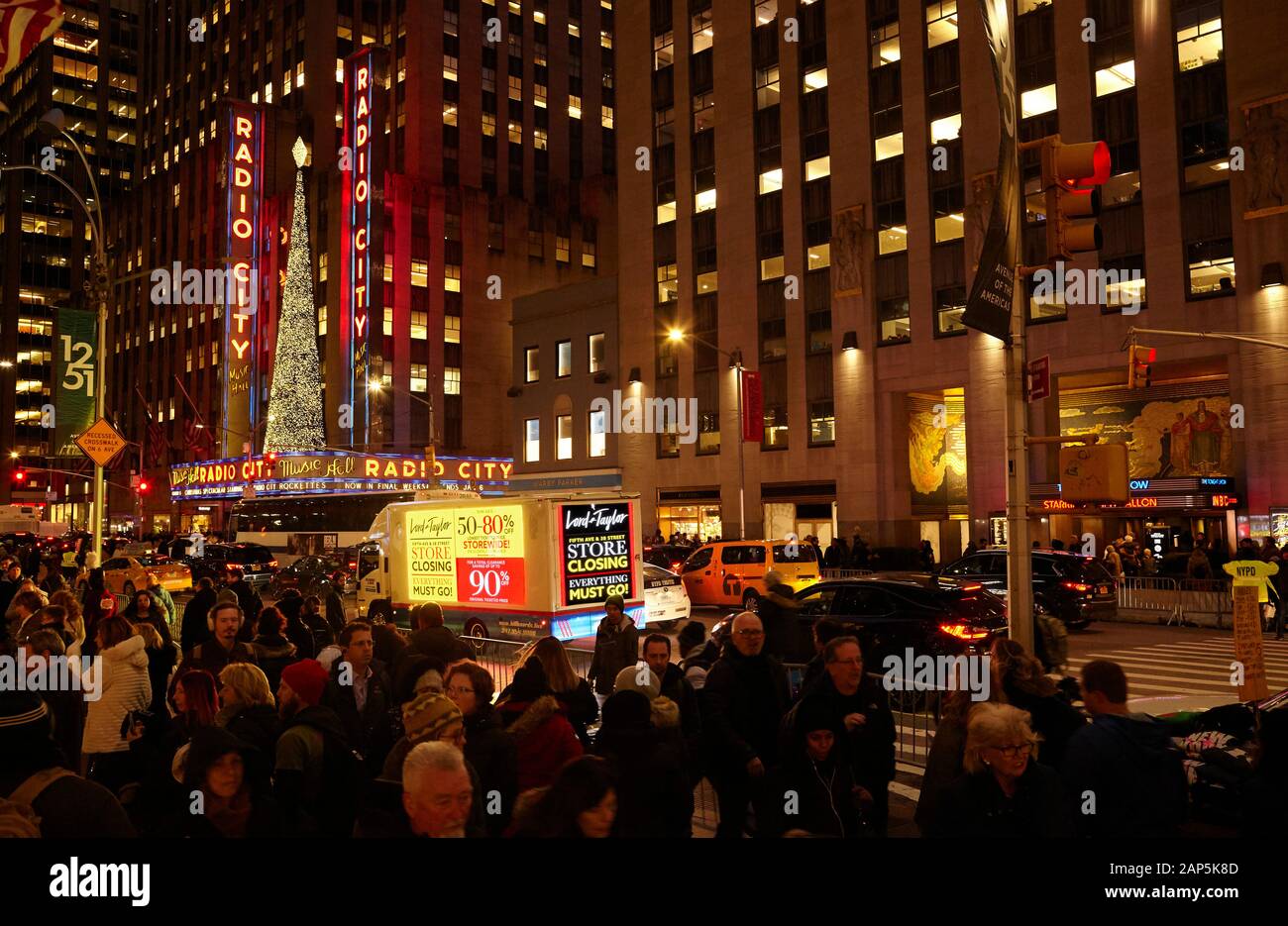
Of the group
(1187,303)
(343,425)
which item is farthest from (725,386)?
(343,425)

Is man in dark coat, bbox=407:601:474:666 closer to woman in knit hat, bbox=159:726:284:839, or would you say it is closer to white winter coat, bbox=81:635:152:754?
white winter coat, bbox=81:635:152:754

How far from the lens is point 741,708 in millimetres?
6801

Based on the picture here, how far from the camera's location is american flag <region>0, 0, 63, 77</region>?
9797mm

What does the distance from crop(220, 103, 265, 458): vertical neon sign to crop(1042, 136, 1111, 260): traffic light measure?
65693 millimetres

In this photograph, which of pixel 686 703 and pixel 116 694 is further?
pixel 116 694

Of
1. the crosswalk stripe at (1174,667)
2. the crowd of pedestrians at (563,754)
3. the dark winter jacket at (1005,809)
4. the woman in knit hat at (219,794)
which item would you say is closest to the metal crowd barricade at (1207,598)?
the crosswalk stripe at (1174,667)

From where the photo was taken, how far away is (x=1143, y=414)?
116 ft

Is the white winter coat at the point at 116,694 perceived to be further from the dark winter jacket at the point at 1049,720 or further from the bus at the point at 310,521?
the bus at the point at 310,521

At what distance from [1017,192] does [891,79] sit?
3234 cm

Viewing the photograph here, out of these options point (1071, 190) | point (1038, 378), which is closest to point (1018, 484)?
point (1038, 378)

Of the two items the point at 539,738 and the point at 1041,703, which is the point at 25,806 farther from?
the point at 1041,703

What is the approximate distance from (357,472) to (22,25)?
148ft
